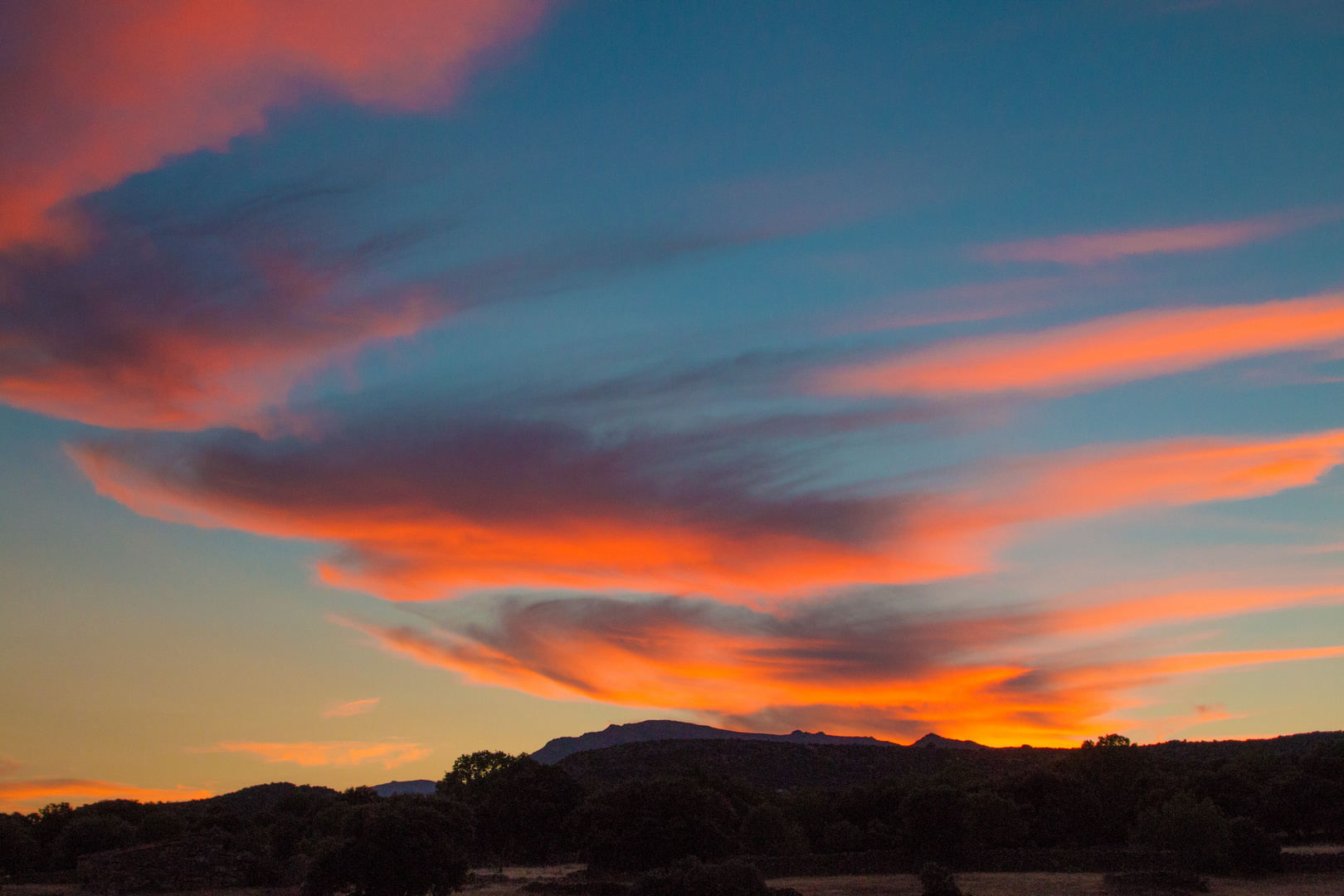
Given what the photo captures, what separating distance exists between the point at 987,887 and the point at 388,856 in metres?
27.7

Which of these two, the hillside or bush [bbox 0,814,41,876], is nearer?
bush [bbox 0,814,41,876]

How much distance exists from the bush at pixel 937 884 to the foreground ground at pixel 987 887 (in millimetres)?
3118

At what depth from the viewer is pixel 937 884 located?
133 ft

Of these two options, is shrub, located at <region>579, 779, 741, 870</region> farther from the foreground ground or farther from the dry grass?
the dry grass

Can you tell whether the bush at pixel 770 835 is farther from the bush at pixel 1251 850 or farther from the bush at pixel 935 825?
the bush at pixel 1251 850

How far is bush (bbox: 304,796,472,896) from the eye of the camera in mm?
37844

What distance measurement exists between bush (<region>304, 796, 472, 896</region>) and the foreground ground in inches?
456

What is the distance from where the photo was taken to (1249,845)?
5166 cm

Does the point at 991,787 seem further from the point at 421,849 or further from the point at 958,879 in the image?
the point at 421,849

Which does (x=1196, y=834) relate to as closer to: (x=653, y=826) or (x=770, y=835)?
(x=770, y=835)

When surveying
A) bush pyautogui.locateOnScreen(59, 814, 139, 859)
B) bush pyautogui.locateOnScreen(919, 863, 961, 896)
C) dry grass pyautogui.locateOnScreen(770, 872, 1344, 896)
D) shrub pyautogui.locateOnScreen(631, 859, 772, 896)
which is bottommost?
dry grass pyautogui.locateOnScreen(770, 872, 1344, 896)

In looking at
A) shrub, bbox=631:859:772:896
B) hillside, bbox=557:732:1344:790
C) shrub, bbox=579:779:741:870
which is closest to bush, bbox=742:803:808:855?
shrub, bbox=579:779:741:870

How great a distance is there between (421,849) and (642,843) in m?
14.0

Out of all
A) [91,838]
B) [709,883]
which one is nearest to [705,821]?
[709,883]
